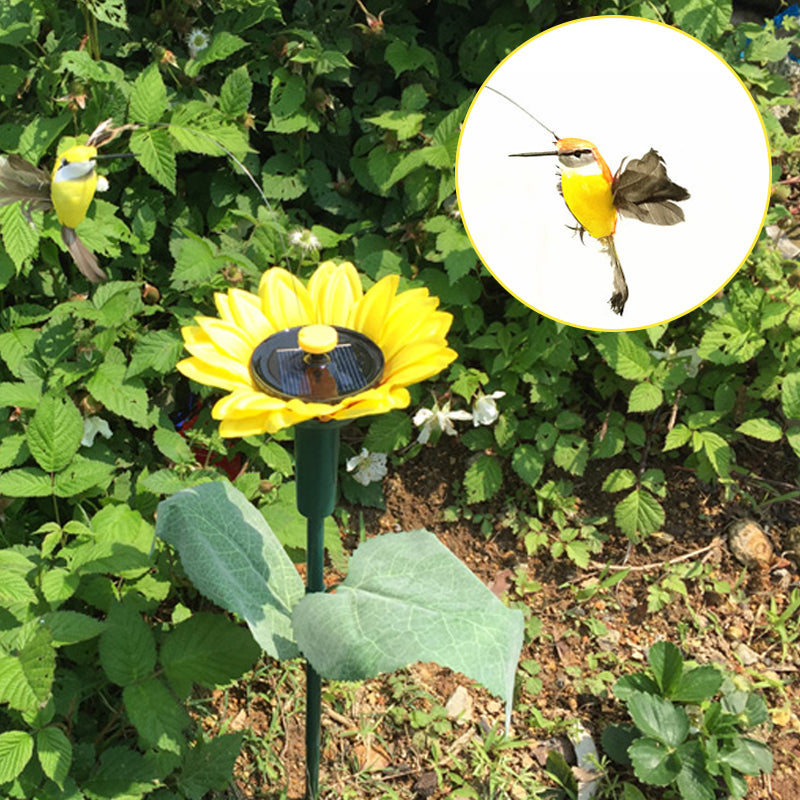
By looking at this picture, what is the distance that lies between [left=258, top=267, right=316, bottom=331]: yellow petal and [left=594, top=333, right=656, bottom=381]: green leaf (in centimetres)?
121

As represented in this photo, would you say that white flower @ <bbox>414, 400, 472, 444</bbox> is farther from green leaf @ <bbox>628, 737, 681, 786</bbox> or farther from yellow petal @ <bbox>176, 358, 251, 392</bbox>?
yellow petal @ <bbox>176, 358, 251, 392</bbox>

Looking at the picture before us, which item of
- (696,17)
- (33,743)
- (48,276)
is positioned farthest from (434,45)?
(33,743)

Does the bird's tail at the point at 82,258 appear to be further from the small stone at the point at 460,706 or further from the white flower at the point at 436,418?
the small stone at the point at 460,706

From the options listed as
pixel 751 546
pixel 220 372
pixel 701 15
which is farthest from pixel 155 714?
pixel 701 15

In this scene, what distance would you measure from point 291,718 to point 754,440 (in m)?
1.47

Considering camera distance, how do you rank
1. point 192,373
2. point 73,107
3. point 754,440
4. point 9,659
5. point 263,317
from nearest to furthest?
point 192,373
point 263,317
point 9,659
point 73,107
point 754,440

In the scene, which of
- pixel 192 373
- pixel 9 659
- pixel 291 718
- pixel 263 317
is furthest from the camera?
pixel 291 718

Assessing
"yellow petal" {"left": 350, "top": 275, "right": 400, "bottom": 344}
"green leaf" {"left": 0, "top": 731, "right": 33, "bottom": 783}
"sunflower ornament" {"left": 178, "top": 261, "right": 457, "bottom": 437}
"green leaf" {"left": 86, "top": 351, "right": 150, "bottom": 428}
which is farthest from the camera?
"green leaf" {"left": 86, "top": 351, "right": 150, "bottom": 428}

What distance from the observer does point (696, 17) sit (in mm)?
2174

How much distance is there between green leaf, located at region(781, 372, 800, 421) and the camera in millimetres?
2123

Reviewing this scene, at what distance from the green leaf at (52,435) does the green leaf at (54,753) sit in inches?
19.0

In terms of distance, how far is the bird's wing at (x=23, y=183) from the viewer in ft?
4.99

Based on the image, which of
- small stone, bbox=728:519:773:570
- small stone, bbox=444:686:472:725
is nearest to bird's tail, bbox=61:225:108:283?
small stone, bbox=444:686:472:725

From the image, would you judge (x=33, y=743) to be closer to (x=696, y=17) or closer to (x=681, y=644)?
(x=681, y=644)
